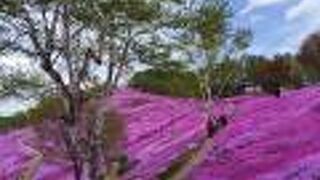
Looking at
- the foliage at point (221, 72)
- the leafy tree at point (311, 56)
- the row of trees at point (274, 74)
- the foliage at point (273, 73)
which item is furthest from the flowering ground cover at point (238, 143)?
the leafy tree at point (311, 56)

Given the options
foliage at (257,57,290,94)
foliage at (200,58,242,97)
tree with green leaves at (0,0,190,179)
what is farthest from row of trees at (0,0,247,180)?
foliage at (257,57,290,94)

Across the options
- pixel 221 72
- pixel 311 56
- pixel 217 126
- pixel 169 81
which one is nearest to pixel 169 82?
pixel 169 81

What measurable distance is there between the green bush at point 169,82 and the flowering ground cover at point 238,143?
172 cm

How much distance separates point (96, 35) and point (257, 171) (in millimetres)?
5767

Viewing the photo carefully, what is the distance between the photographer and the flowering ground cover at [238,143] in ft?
82.7

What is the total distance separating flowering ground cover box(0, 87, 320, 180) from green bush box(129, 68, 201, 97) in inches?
67.9

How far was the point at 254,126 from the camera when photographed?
99.7ft

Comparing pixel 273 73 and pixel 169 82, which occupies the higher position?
pixel 273 73

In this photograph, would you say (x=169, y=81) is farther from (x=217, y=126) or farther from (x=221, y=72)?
(x=217, y=126)

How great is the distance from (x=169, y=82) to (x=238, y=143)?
4.86 metres

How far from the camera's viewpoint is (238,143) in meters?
29.0

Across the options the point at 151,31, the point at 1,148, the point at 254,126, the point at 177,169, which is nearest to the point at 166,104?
the point at 1,148

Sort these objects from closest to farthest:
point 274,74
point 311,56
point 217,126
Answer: point 217,126 < point 274,74 < point 311,56

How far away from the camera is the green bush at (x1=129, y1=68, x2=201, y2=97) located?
2428cm
